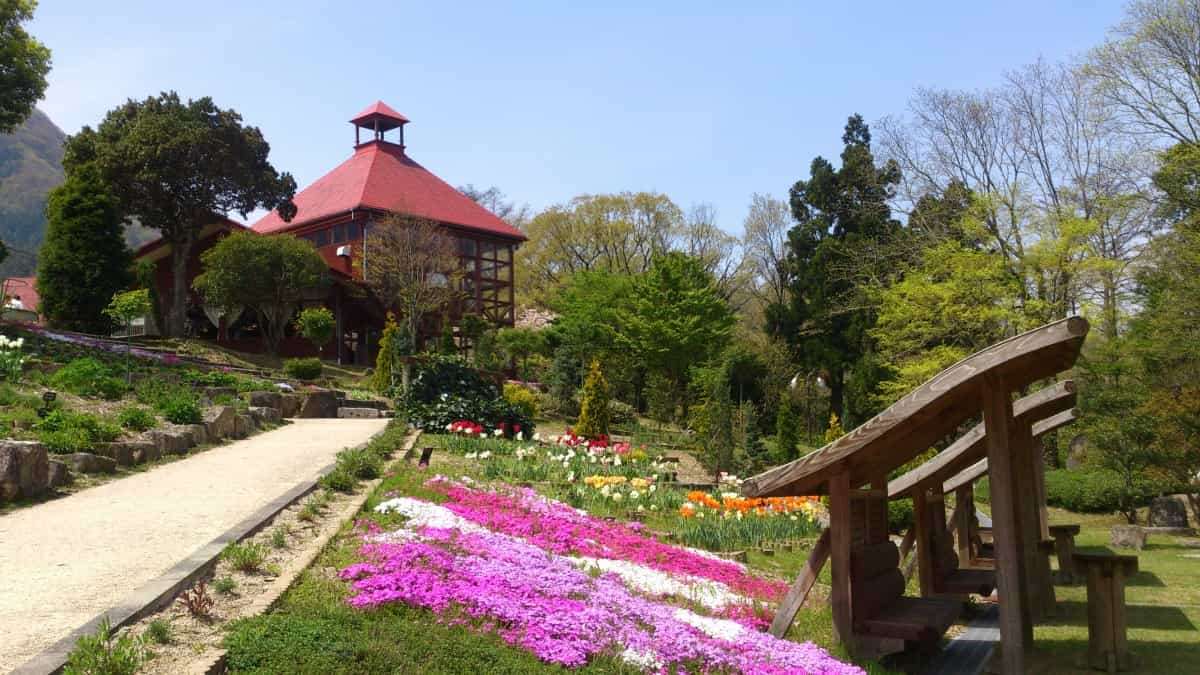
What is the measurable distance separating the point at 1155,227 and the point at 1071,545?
22.0 m

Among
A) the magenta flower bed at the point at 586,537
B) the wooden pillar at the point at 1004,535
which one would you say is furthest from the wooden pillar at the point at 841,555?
the magenta flower bed at the point at 586,537

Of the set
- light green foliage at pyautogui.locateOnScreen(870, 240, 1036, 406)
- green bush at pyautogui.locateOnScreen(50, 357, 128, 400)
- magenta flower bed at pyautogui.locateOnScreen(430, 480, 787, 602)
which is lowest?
magenta flower bed at pyautogui.locateOnScreen(430, 480, 787, 602)

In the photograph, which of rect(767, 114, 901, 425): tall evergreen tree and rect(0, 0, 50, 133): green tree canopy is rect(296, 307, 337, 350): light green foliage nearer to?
rect(0, 0, 50, 133): green tree canopy

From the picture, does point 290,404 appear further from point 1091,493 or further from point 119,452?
point 1091,493

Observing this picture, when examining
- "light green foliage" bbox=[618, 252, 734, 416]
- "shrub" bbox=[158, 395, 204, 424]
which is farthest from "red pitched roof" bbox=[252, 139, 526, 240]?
"shrub" bbox=[158, 395, 204, 424]

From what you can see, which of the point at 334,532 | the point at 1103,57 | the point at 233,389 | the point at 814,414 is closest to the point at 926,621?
the point at 334,532

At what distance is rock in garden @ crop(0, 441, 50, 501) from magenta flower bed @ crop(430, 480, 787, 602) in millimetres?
4168

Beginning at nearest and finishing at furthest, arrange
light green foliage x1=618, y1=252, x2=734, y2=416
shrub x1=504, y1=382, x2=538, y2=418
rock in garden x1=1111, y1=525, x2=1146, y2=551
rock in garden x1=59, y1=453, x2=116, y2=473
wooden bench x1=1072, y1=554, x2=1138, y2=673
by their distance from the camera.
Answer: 1. wooden bench x1=1072, y1=554, x2=1138, y2=673
2. rock in garden x1=59, y1=453, x2=116, y2=473
3. rock in garden x1=1111, y1=525, x2=1146, y2=551
4. shrub x1=504, y1=382, x2=538, y2=418
5. light green foliage x1=618, y1=252, x2=734, y2=416

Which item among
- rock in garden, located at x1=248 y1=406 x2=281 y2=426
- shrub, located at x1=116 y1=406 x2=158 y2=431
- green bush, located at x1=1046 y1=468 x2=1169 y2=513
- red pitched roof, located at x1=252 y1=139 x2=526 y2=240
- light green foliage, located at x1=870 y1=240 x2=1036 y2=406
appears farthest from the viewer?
red pitched roof, located at x1=252 y1=139 x2=526 y2=240

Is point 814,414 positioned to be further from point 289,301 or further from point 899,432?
point 899,432

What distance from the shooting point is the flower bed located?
546 cm

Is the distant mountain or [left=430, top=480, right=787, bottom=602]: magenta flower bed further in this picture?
the distant mountain

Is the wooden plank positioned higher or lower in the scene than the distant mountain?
lower

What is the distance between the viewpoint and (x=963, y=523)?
10.4m
